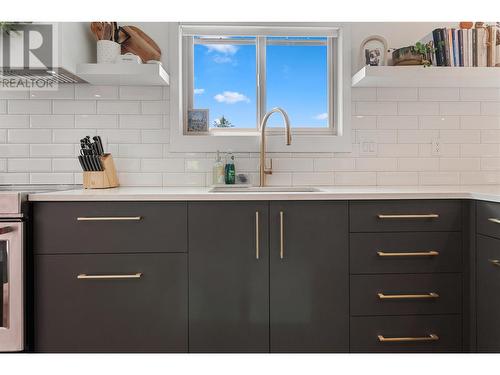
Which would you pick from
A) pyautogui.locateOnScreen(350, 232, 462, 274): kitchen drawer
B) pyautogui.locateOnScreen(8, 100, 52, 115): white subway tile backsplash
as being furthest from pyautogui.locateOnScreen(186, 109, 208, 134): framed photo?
pyautogui.locateOnScreen(350, 232, 462, 274): kitchen drawer

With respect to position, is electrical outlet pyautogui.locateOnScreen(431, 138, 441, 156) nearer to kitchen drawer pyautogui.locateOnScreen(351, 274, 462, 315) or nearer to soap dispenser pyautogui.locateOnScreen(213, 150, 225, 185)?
kitchen drawer pyautogui.locateOnScreen(351, 274, 462, 315)

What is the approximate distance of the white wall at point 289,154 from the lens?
101 inches

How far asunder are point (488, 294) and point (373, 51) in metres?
1.54

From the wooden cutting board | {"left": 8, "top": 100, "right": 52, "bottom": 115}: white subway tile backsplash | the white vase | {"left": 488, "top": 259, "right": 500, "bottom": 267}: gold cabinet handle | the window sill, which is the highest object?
the wooden cutting board

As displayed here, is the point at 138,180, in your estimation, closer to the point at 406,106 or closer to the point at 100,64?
the point at 100,64

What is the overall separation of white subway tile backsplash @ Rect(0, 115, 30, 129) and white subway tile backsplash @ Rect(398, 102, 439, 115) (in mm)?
2370

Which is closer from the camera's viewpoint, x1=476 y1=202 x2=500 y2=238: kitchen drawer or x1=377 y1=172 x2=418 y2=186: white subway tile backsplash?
x1=476 y1=202 x2=500 y2=238: kitchen drawer

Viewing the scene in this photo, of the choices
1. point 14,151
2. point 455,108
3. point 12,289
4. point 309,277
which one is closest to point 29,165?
point 14,151

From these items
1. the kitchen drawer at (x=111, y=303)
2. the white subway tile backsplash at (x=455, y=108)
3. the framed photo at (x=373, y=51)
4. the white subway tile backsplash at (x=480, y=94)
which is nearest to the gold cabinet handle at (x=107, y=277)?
the kitchen drawer at (x=111, y=303)

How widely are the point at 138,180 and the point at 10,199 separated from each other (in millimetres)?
850

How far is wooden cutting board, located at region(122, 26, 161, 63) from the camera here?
2.55m

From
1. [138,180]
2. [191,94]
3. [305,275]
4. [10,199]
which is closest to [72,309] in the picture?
[10,199]

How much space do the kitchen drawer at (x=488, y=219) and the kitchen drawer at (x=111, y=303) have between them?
1388 millimetres

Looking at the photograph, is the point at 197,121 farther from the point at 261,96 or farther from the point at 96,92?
the point at 96,92
